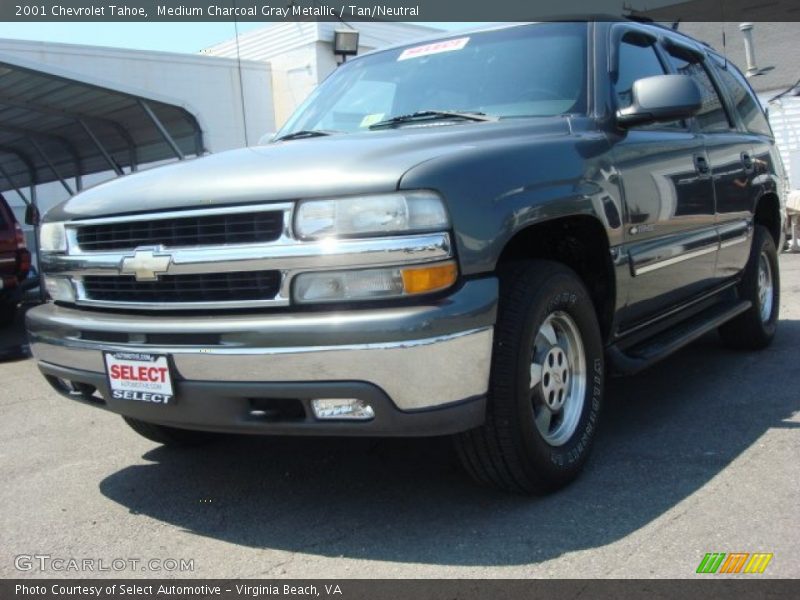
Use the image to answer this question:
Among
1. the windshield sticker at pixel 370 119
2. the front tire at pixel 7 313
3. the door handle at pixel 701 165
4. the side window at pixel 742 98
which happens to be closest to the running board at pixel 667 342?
the door handle at pixel 701 165

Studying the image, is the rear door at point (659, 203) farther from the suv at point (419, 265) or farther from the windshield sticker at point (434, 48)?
the windshield sticker at point (434, 48)

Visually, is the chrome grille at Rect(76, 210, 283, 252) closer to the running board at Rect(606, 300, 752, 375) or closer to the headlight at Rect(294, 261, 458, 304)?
the headlight at Rect(294, 261, 458, 304)

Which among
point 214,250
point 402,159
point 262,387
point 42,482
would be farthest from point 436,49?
point 42,482

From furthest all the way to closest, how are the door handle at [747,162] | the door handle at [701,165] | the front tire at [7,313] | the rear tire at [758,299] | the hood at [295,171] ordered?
the front tire at [7,313] → the rear tire at [758,299] → the door handle at [747,162] → the door handle at [701,165] → the hood at [295,171]

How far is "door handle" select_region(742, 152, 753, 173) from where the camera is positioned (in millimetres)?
5188

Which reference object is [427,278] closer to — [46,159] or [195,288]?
[195,288]

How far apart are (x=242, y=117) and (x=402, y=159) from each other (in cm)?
1611

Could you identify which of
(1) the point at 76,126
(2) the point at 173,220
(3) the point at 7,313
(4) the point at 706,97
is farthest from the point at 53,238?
(1) the point at 76,126

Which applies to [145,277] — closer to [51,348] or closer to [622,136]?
[51,348]

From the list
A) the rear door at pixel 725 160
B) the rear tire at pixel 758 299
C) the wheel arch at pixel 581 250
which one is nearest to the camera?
the wheel arch at pixel 581 250

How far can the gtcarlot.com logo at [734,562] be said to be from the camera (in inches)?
102

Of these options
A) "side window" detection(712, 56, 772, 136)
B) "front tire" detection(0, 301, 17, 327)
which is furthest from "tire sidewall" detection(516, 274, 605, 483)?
"front tire" detection(0, 301, 17, 327)

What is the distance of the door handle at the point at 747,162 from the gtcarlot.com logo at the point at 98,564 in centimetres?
411

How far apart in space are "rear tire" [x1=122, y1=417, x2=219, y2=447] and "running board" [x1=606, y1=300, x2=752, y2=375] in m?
1.97
